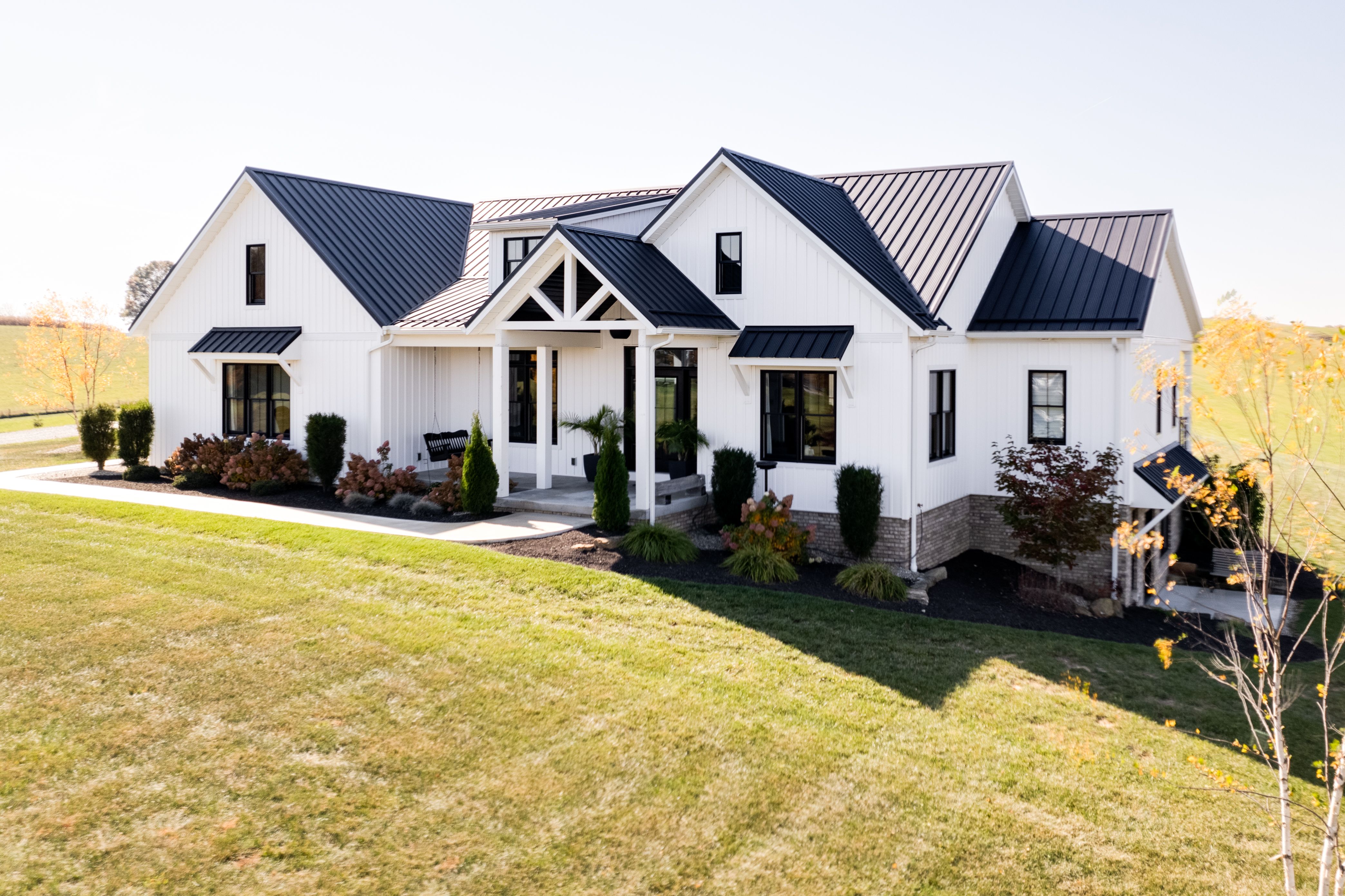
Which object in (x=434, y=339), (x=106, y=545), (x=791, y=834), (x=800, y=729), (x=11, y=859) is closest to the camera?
(x=11, y=859)

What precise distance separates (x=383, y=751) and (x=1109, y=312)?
47.4ft

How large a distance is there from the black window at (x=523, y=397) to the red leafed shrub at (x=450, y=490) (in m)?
2.76

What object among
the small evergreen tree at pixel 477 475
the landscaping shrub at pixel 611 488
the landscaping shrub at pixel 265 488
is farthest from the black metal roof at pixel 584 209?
the landscaping shrub at pixel 265 488

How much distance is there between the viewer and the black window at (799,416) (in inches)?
690

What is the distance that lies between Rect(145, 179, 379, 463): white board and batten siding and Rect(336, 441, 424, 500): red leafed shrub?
1170 millimetres

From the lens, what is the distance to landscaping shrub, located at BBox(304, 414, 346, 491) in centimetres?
2028

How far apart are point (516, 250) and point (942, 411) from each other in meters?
8.88

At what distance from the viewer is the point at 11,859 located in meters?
7.20

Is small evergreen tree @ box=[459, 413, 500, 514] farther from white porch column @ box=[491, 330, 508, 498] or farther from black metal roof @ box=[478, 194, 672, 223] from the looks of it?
black metal roof @ box=[478, 194, 672, 223]

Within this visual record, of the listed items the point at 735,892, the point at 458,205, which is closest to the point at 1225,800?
the point at 735,892

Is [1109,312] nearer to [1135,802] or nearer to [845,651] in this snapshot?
[845,651]

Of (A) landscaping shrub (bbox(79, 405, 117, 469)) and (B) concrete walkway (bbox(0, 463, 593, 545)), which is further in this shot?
(A) landscaping shrub (bbox(79, 405, 117, 469))

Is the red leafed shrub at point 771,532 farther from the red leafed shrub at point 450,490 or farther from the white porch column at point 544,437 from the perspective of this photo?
the red leafed shrub at point 450,490

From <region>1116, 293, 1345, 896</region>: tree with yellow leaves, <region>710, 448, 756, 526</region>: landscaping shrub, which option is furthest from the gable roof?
<region>1116, 293, 1345, 896</region>: tree with yellow leaves
